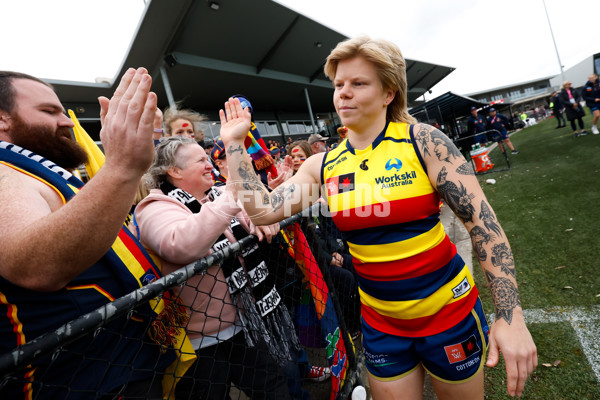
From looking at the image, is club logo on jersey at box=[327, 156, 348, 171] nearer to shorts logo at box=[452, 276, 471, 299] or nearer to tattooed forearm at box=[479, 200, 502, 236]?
tattooed forearm at box=[479, 200, 502, 236]

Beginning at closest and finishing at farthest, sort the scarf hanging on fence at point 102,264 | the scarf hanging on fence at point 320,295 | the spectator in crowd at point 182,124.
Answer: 1. the scarf hanging on fence at point 102,264
2. the scarf hanging on fence at point 320,295
3. the spectator in crowd at point 182,124

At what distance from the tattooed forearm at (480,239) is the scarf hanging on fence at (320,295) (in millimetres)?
1271

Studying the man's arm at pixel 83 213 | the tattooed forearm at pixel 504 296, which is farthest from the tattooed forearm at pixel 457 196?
the man's arm at pixel 83 213

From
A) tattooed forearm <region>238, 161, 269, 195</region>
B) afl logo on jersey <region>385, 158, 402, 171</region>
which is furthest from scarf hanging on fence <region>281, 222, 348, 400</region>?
afl logo on jersey <region>385, 158, 402, 171</region>

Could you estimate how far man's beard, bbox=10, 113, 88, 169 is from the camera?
1160 mm

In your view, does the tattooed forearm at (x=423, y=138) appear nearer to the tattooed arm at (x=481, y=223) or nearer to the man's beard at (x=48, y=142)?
the tattooed arm at (x=481, y=223)

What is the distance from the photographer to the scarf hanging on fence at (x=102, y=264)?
3.30ft

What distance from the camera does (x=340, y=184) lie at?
5.23 ft

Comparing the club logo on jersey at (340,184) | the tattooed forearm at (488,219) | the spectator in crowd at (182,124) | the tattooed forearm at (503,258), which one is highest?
the spectator in crowd at (182,124)

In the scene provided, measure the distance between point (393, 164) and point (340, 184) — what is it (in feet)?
1.03

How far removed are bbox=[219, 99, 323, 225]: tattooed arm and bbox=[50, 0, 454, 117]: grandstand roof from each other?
795 centimetres

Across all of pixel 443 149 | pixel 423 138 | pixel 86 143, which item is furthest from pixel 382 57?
pixel 86 143

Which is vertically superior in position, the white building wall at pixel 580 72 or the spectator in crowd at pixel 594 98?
the white building wall at pixel 580 72

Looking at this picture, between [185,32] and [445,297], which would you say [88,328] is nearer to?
[445,297]
